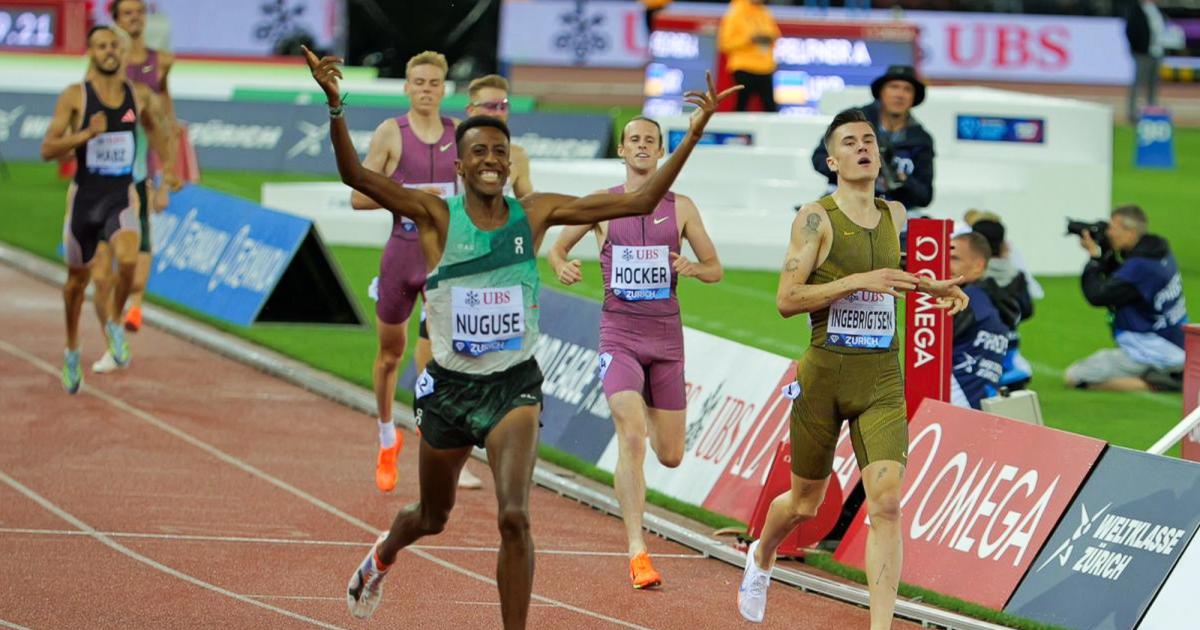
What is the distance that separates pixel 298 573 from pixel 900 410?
121 inches

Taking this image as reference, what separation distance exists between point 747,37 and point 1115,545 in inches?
702

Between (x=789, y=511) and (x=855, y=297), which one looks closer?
(x=855, y=297)

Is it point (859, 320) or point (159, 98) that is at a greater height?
point (159, 98)

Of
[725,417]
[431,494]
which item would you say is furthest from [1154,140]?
[431,494]

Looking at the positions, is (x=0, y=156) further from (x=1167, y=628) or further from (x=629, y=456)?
(x=1167, y=628)

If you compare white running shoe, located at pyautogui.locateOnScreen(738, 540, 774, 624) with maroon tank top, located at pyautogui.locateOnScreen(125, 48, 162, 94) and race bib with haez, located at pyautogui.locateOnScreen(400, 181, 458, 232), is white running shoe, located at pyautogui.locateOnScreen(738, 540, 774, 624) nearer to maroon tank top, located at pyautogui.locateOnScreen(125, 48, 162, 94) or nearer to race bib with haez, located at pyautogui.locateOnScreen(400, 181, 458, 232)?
race bib with haez, located at pyautogui.locateOnScreen(400, 181, 458, 232)

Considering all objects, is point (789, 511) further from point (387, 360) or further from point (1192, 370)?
point (387, 360)

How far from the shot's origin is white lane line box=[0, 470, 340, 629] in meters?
9.12

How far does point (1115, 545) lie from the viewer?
894cm

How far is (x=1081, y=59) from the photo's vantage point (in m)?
41.2

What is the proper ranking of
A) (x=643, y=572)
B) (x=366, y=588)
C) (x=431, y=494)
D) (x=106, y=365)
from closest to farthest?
(x=431, y=494) → (x=366, y=588) → (x=643, y=572) → (x=106, y=365)

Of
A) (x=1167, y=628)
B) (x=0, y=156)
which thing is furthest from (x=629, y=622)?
(x=0, y=156)

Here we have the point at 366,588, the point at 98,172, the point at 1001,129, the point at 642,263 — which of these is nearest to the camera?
the point at 366,588

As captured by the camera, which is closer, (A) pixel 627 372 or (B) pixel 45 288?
(A) pixel 627 372
